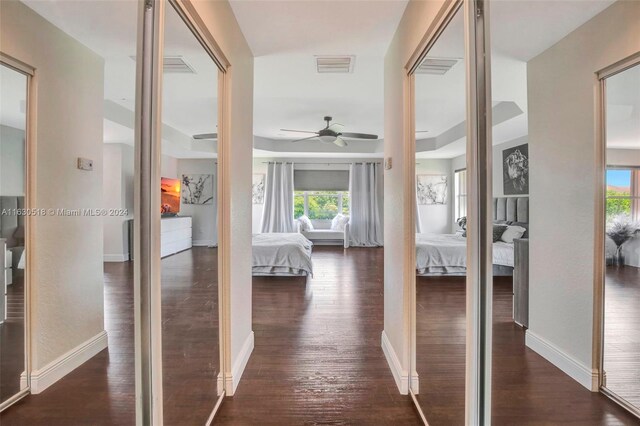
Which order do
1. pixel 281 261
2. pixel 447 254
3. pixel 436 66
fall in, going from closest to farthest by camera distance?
pixel 447 254 → pixel 436 66 → pixel 281 261

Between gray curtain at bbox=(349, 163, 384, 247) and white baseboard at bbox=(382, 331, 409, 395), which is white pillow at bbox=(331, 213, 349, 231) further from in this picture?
white baseboard at bbox=(382, 331, 409, 395)

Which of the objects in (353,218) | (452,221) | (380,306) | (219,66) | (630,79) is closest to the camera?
(630,79)

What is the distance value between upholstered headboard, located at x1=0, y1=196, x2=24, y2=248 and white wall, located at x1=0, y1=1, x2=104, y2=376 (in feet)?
0.09

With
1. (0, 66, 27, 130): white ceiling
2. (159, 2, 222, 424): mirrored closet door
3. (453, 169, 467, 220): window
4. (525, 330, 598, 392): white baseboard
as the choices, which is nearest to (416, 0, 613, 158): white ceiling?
(453, 169, 467, 220): window

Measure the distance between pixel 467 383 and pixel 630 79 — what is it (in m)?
1.01

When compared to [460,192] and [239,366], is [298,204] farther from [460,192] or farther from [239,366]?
[460,192]

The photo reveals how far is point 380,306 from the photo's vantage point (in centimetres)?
334

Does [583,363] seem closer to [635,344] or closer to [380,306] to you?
[635,344]

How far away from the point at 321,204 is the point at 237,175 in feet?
21.9

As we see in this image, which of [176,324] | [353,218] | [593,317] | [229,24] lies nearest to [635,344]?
[593,317]

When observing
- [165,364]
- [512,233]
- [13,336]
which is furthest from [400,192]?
[13,336]

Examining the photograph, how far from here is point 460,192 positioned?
1.18 metres

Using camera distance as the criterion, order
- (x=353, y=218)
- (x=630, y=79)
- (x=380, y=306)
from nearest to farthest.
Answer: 1. (x=630, y=79)
2. (x=380, y=306)
3. (x=353, y=218)

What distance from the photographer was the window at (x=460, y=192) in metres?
1.12
